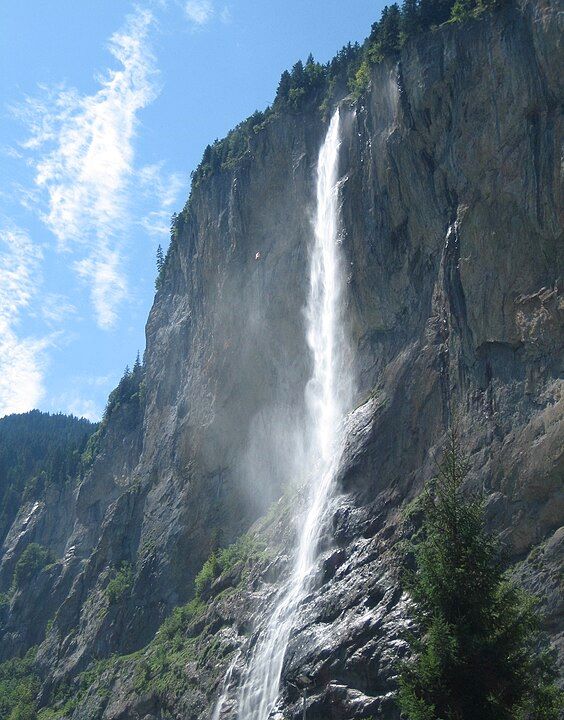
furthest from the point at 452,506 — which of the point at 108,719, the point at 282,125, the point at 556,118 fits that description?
the point at 282,125

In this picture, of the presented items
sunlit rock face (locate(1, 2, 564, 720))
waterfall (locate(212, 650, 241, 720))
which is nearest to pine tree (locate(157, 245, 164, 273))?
sunlit rock face (locate(1, 2, 564, 720))

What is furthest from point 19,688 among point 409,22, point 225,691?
point 409,22

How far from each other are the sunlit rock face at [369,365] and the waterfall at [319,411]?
3.47ft

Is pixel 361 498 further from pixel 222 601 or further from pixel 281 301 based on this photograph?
pixel 281 301

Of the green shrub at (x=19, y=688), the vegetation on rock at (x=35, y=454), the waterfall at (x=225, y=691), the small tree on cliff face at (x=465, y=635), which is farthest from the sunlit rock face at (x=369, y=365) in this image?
the vegetation on rock at (x=35, y=454)

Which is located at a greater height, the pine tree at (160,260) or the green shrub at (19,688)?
the pine tree at (160,260)

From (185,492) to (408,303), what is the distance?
21.0 metres

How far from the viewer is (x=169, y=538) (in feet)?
171

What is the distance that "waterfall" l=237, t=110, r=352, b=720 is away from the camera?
33969mm

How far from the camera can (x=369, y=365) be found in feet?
131

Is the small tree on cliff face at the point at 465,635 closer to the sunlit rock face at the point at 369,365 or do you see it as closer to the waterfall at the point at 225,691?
the sunlit rock face at the point at 369,365

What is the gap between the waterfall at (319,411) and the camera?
111ft

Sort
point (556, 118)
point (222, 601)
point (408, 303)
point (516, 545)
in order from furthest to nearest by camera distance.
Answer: point (222, 601), point (408, 303), point (556, 118), point (516, 545)

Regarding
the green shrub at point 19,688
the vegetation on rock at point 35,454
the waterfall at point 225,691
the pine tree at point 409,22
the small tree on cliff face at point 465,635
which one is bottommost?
the small tree on cliff face at point 465,635
